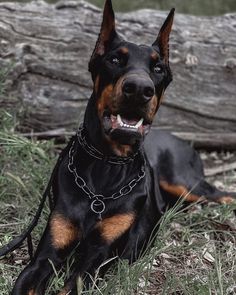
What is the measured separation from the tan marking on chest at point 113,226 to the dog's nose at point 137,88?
667 millimetres

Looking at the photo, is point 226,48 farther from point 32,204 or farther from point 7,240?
point 7,240

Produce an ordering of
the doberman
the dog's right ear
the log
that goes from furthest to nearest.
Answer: the log < the dog's right ear < the doberman

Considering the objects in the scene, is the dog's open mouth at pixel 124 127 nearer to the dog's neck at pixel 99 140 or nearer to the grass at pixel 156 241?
the dog's neck at pixel 99 140

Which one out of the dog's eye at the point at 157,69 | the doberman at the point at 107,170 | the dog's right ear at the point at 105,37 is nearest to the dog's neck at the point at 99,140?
the doberman at the point at 107,170

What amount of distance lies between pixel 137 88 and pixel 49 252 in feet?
3.06

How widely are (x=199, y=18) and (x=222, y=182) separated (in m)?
1.39

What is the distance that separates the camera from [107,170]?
3449 mm

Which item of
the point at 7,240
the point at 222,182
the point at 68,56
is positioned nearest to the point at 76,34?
the point at 68,56

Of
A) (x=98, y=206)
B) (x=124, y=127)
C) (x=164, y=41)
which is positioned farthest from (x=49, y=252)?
→ (x=164, y=41)

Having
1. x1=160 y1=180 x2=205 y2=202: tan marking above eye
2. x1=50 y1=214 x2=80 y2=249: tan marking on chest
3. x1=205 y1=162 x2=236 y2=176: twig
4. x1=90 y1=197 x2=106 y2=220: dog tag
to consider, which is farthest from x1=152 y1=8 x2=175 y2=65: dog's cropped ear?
x1=205 y1=162 x2=236 y2=176: twig

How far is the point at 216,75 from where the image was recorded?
5375 millimetres

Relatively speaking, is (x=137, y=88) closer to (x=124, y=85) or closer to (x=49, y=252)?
(x=124, y=85)

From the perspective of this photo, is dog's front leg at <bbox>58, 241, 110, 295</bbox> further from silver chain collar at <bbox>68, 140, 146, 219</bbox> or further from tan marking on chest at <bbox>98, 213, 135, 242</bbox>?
silver chain collar at <bbox>68, 140, 146, 219</bbox>

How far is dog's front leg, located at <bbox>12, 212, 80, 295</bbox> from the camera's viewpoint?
3.15 m
